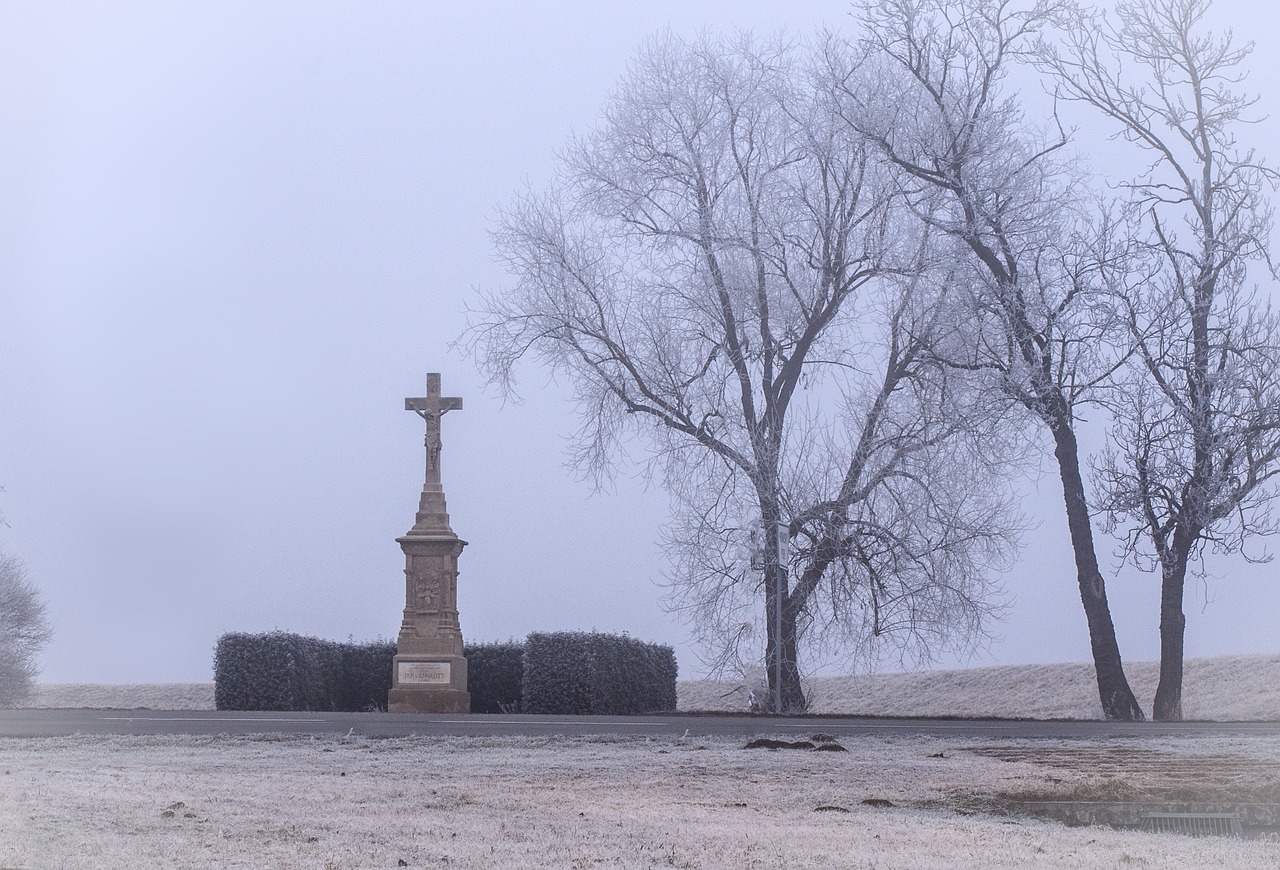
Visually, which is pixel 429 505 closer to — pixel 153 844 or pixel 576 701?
pixel 576 701

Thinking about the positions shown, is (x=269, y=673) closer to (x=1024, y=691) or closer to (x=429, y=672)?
(x=429, y=672)

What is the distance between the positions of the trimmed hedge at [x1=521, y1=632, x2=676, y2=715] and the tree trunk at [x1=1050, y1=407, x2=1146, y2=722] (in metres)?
6.82

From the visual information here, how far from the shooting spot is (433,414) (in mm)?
21344

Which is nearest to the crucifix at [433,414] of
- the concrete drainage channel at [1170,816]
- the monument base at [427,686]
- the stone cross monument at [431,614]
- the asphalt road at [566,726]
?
the stone cross monument at [431,614]

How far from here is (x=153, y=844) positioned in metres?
5.02

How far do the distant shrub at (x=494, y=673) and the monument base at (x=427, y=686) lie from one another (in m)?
1.06

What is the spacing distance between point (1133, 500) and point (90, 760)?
48.2ft

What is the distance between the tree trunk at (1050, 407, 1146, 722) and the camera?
18.8 meters

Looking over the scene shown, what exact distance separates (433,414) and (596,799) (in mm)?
15094

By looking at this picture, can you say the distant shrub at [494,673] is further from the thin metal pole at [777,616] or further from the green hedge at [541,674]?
the thin metal pole at [777,616]

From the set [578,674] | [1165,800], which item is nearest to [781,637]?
[578,674]

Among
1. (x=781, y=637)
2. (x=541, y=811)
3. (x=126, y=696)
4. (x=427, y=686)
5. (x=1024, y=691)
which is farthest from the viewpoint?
(x=126, y=696)

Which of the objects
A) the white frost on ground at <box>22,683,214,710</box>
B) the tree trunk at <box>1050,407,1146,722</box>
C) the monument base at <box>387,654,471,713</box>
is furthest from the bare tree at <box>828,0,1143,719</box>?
the white frost on ground at <box>22,683,214,710</box>

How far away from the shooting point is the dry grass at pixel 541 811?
193 inches
